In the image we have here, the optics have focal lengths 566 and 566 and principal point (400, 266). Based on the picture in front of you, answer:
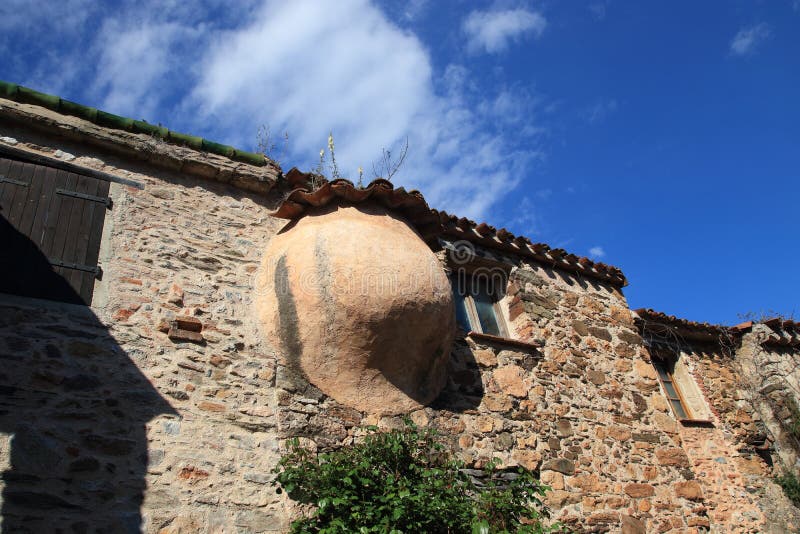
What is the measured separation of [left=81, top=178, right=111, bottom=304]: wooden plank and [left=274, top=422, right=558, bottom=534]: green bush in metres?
1.82

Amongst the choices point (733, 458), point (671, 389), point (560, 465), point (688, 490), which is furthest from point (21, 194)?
point (733, 458)

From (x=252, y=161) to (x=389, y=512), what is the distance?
344cm

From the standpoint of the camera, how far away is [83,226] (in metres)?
4.34

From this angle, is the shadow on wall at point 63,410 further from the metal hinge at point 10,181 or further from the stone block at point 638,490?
the stone block at point 638,490

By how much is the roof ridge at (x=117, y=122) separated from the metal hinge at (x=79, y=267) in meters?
1.50

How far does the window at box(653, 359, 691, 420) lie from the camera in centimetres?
771

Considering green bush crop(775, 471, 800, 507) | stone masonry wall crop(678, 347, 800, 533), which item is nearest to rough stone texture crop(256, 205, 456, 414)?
stone masonry wall crop(678, 347, 800, 533)

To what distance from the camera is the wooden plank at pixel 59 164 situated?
14.6ft

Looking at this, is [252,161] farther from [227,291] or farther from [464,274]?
[464,274]

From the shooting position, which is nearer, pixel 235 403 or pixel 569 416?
pixel 235 403

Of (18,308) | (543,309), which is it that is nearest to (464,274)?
(543,309)

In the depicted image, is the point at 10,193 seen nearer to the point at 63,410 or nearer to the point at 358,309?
the point at 63,410

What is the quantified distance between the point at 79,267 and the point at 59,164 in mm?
1067

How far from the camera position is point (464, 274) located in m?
6.46
